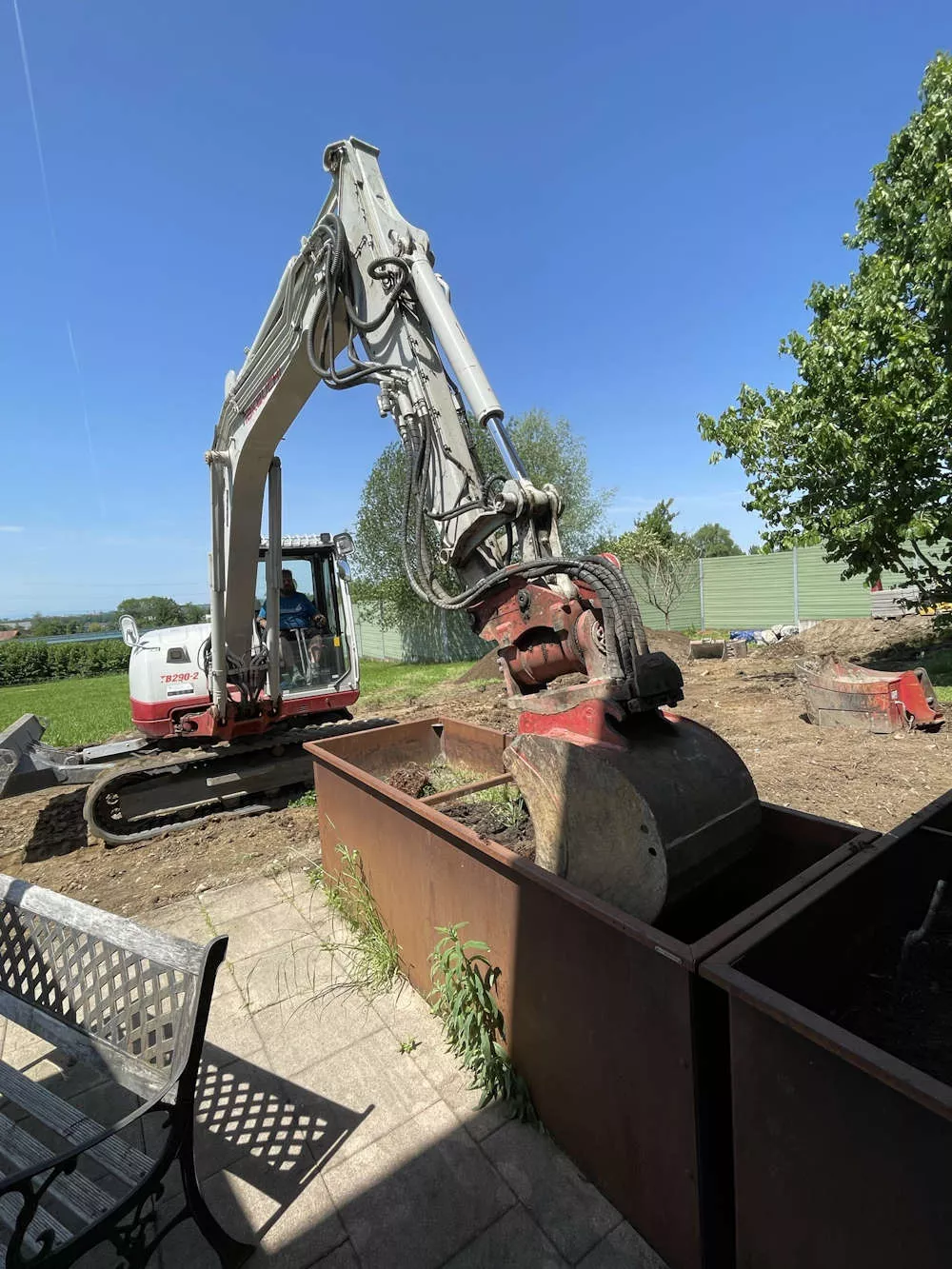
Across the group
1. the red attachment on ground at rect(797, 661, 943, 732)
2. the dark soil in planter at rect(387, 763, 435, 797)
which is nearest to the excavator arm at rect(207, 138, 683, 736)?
the dark soil in planter at rect(387, 763, 435, 797)

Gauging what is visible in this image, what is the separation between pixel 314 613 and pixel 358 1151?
520cm

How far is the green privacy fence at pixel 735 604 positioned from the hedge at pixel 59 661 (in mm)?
16139

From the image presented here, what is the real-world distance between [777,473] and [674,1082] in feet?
26.6

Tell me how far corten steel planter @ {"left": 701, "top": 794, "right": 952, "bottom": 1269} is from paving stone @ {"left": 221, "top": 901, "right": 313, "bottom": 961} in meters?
2.78

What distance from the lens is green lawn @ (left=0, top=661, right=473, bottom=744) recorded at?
12.0 meters

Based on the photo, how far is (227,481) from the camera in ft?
16.4

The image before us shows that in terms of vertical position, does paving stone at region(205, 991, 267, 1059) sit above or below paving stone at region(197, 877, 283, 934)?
below

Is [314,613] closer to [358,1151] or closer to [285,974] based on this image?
[285,974]

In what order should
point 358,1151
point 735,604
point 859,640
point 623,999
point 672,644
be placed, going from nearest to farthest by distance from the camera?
point 623,999 → point 358,1151 → point 859,640 → point 672,644 → point 735,604

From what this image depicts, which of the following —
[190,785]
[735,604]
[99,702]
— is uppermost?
[735,604]

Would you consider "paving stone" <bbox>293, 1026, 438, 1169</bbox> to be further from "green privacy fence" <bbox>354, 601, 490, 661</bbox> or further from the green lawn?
"green privacy fence" <bbox>354, 601, 490, 661</bbox>

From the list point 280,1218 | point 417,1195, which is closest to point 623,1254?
point 417,1195

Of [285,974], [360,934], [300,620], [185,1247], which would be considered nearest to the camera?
[185,1247]

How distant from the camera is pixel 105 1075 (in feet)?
6.51
